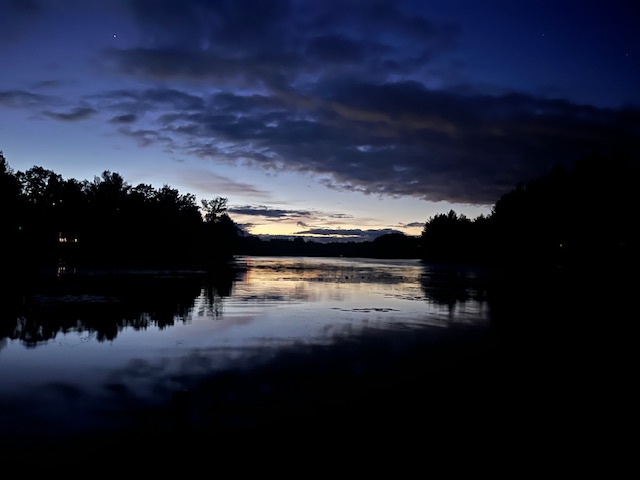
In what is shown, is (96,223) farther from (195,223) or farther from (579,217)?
(579,217)

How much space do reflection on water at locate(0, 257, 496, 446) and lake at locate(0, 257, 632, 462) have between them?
71mm

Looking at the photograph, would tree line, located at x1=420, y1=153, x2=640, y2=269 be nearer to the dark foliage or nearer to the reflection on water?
the reflection on water

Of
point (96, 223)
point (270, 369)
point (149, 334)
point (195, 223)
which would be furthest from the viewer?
point (195, 223)

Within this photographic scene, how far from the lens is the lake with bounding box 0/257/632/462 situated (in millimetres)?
9008

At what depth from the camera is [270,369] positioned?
1288cm

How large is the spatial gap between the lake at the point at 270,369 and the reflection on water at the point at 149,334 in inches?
2.8

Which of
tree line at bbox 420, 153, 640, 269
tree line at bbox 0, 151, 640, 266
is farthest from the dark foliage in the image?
tree line at bbox 420, 153, 640, 269

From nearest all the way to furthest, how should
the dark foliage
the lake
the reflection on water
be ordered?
the lake, the reflection on water, the dark foliage

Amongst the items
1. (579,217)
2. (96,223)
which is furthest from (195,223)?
(579,217)

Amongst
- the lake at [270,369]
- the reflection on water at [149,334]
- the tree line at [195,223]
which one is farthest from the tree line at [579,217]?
the lake at [270,369]

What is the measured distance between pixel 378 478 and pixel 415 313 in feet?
61.6

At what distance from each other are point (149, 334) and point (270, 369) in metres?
7.31

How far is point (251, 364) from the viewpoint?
13.4 metres

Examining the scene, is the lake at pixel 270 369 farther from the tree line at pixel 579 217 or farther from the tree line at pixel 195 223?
the tree line at pixel 579 217
